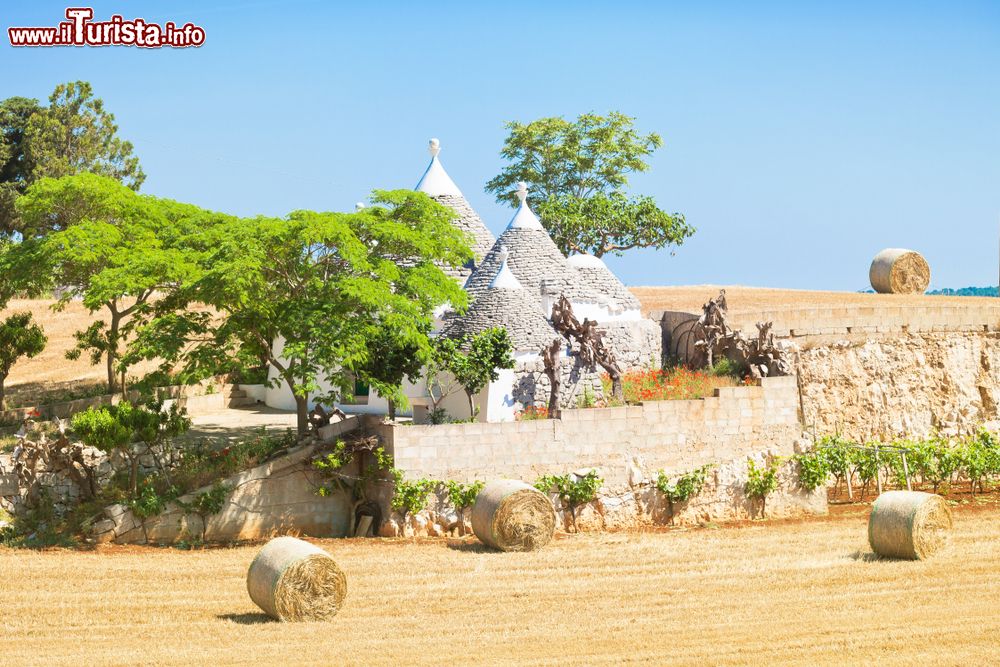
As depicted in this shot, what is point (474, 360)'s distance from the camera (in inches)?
1141

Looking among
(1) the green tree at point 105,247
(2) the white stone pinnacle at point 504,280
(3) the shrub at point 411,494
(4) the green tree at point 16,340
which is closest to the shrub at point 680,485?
(3) the shrub at point 411,494

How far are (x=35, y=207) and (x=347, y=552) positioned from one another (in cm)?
1679

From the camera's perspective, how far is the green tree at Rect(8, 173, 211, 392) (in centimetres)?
3042

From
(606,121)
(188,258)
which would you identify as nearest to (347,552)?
(188,258)

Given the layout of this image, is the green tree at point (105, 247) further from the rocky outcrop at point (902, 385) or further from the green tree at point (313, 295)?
the rocky outcrop at point (902, 385)

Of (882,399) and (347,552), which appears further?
(882,399)

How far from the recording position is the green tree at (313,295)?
89.7ft

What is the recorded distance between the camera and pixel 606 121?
174ft

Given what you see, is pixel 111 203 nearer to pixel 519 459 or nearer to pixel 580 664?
pixel 519 459

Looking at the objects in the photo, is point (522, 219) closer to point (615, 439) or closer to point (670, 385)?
point (670, 385)

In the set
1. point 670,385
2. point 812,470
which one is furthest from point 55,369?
point 812,470

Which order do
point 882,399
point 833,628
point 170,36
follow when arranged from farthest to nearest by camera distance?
point 882,399 → point 170,36 → point 833,628

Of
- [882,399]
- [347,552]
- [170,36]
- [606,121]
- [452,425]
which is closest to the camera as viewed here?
[347,552]

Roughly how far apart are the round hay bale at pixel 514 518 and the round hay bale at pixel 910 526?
20.7ft
